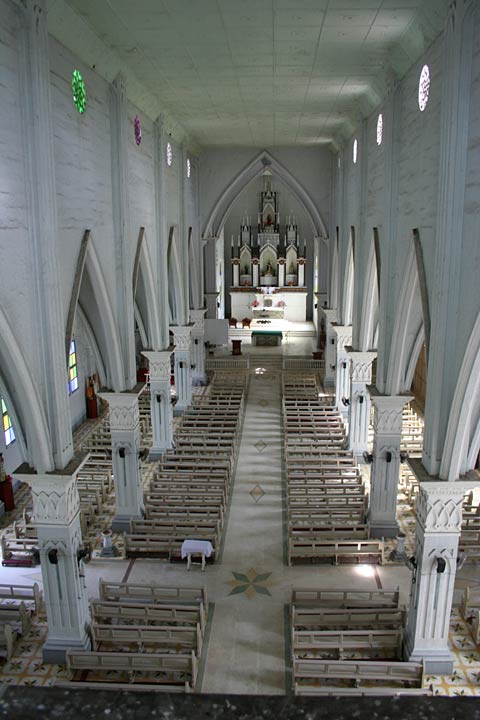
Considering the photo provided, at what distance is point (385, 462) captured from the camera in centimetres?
1571

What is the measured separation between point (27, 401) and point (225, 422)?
47.4ft

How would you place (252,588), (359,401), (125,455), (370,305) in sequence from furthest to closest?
(359,401) < (370,305) < (125,455) < (252,588)

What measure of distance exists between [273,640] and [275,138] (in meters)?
20.8

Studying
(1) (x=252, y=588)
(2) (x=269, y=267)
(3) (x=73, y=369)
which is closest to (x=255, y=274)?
(2) (x=269, y=267)

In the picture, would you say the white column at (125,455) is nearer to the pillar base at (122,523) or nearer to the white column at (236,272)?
the pillar base at (122,523)

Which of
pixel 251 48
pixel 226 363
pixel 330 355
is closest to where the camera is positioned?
pixel 251 48

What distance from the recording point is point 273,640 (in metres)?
11.9

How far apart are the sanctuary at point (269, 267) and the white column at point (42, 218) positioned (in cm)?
3377

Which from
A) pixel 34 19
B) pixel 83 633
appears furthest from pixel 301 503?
pixel 34 19

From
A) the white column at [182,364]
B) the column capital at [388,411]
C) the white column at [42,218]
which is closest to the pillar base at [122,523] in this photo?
the white column at [42,218]

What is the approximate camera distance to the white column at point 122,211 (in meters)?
13.9

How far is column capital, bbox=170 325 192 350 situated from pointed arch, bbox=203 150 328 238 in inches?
259

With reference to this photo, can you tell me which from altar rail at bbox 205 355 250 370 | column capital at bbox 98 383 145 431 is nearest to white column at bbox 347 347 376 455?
column capital at bbox 98 383 145 431

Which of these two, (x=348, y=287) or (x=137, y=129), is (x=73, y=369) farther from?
(x=137, y=129)
